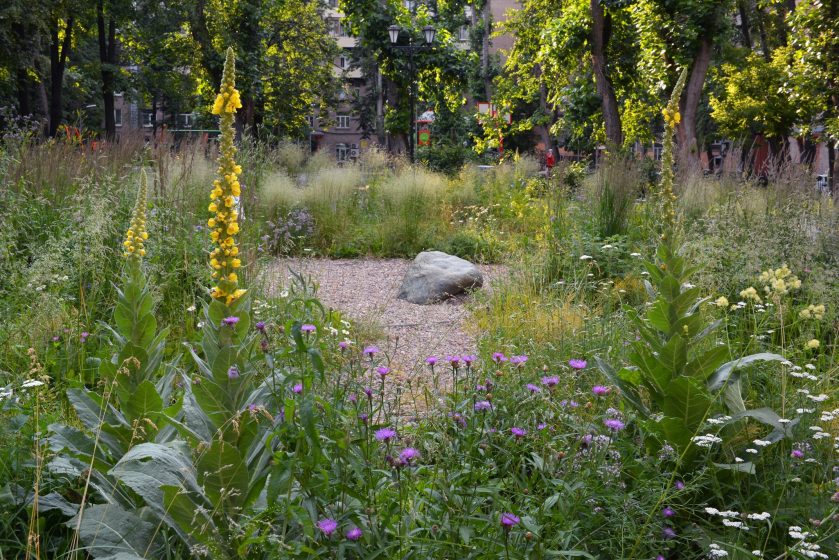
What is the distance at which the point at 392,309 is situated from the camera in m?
7.69

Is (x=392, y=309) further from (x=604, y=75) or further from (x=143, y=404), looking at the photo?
(x=604, y=75)

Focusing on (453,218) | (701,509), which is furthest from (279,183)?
(701,509)

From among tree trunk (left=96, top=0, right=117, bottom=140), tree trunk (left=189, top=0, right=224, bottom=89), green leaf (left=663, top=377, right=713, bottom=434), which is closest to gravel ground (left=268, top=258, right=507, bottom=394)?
green leaf (left=663, top=377, right=713, bottom=434)

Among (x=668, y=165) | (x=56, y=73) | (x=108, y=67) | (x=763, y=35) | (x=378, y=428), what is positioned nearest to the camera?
(x=378, y=428)

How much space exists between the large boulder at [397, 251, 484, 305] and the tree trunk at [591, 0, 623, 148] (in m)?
9.48

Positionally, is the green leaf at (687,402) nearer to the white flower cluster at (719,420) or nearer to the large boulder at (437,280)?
the white flower cluster at (719,420)

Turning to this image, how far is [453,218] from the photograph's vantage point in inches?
499

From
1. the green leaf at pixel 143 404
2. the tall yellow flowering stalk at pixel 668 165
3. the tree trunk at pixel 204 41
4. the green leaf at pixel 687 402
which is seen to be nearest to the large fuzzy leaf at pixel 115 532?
the green leaf at pixel 143 404

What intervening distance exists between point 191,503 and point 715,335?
11.7ft

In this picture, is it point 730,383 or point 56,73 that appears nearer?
point 730,383

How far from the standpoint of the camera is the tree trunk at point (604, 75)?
16812 millimetres

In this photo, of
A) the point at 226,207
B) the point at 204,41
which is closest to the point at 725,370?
the point at 226,207

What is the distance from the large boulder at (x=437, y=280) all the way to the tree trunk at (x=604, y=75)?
9479 millimetres

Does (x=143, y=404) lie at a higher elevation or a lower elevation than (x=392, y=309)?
higher
